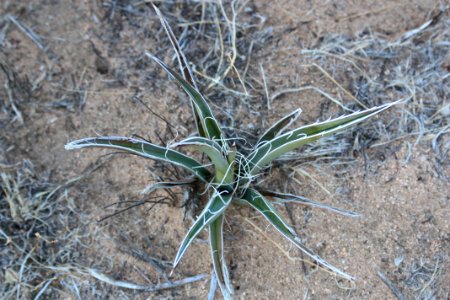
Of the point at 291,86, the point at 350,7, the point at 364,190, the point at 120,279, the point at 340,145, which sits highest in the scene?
the point at 350,7

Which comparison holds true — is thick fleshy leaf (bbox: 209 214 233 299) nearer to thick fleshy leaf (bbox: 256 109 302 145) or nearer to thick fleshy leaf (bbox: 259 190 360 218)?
thick fleshy leaf (bbox: 259 190 360 218)

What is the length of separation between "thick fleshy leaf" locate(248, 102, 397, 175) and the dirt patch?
25 cm

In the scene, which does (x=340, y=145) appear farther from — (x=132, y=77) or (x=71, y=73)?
(x=71, y=73)

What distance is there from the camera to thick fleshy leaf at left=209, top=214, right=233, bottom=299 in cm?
156

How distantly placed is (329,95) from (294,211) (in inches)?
20.0

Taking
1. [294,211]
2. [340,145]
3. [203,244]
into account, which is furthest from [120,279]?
[340,145]

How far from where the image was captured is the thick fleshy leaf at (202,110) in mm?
1528

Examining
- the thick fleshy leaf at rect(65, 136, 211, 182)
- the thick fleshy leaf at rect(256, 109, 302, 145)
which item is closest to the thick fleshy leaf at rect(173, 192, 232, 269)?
the thick fleshy leaf at rect(65, 136, 211, 182)

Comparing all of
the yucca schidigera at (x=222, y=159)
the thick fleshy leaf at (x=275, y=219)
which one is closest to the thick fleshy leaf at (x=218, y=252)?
the yucca schidigera at (x=222, y=159)

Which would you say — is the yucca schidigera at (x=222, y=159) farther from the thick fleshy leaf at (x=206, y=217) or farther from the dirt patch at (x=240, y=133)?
the dirt patch at (x=240, y=133)

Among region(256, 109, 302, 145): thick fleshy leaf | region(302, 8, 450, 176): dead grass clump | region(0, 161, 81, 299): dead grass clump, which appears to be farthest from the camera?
region(302, 8, 450, 176): dead grass clump

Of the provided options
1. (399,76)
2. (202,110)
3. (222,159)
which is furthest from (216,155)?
(399,76)

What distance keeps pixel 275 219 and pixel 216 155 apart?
269 mm

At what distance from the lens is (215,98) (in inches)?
80.0
